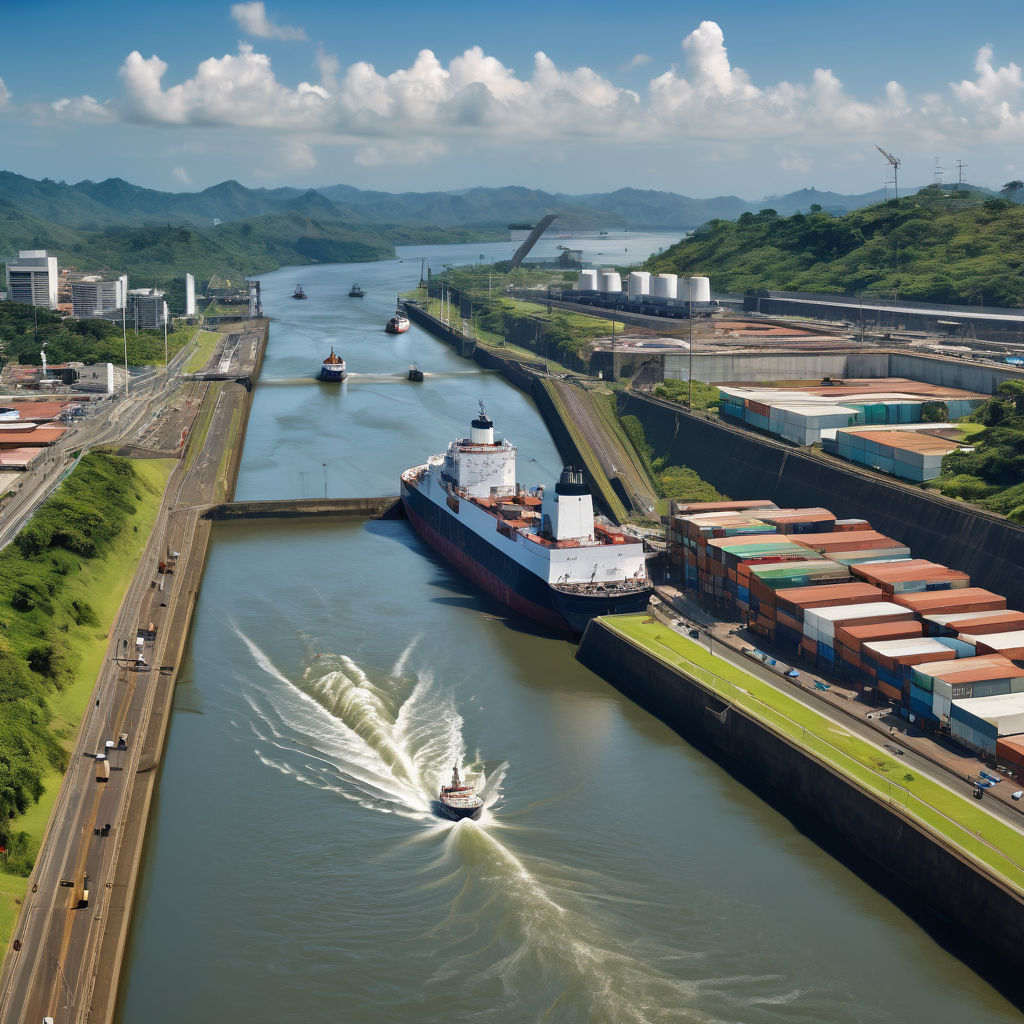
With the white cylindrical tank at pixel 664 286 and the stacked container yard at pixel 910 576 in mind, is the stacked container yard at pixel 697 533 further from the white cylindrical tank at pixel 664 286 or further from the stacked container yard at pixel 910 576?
the white cylindrical tank at pixel 664 286

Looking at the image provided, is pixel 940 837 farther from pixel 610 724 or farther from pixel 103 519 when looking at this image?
pixel 103 519

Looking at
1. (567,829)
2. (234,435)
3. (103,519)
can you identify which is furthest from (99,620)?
(234,435)

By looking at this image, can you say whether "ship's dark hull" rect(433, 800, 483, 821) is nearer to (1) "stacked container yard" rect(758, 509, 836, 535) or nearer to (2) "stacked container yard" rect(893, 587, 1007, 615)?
A: (2) "stacked container yard" rect(893, 587, 1007, 615)

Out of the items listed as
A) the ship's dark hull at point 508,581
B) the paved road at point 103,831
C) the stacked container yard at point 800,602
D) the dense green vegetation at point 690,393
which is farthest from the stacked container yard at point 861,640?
the dense green vegetation at point 690,393

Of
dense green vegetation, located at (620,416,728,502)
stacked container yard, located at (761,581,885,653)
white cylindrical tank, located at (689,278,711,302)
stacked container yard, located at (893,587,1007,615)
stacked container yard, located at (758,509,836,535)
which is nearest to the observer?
stacked container yard, located at (893,587,1007,615)

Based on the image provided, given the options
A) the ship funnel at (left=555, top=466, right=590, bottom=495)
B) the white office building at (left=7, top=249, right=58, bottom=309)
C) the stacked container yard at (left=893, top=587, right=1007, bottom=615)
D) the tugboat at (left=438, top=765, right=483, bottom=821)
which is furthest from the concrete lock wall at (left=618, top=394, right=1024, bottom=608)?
the white office building at (left=7, top=249, right=58, bottom=309)

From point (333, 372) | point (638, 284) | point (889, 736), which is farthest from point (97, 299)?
point (889, 736)
